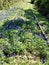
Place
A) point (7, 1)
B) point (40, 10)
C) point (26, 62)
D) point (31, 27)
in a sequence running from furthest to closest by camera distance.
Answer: point (7, 1) → point (40, 10) → point (31, 27) → point (26, 62)

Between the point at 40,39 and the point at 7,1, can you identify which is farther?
the point at 7,1

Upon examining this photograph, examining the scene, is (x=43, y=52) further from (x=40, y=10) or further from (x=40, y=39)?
(x=40, y=10)

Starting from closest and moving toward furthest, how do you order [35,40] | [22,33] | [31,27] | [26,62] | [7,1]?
1. [26,62]
2. [35,40]
3. [22,33]
4. [31,27]
5. [7,1]

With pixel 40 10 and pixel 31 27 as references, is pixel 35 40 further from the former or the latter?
pixel 40 10

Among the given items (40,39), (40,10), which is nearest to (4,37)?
(40,39)

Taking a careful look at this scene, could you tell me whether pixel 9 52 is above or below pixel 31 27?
above

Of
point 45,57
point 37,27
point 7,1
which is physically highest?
point 45,57

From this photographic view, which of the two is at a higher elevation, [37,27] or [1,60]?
[1,60]

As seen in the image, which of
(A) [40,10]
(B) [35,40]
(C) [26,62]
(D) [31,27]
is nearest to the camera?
(C) [26,62]

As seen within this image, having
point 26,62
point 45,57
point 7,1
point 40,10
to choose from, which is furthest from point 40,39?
point 7,1
